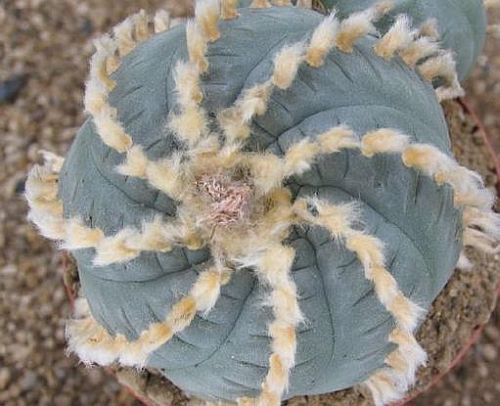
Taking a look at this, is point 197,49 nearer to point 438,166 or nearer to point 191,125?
point 191,125

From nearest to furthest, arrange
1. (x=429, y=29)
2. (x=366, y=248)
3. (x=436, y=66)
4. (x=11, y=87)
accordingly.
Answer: (x=366, y=248), (x=436, y=66), (x=429, y=29), (x=11, y=87)

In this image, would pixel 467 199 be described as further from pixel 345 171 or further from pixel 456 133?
pixel 456 133

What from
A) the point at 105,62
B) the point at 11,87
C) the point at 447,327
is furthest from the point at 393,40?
the point at 11,87

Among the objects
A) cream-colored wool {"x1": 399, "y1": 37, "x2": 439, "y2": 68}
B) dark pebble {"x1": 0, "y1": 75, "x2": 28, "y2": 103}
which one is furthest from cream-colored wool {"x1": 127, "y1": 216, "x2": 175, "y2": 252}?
dark pebble {"x1": 0, "y1": 75, "x2": 28, "y2": 103}

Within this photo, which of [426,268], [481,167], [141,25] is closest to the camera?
[426,268]

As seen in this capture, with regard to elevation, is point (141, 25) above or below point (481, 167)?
above

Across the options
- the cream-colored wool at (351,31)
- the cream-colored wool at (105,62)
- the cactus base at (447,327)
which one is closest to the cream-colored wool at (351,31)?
the cream-colored wool at (351,31)

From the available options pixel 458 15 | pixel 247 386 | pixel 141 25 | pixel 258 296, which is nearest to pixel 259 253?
pixel 258 296

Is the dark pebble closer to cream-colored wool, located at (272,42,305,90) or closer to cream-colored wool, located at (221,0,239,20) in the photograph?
cream-colored wool, located at (221,0,239,20)
